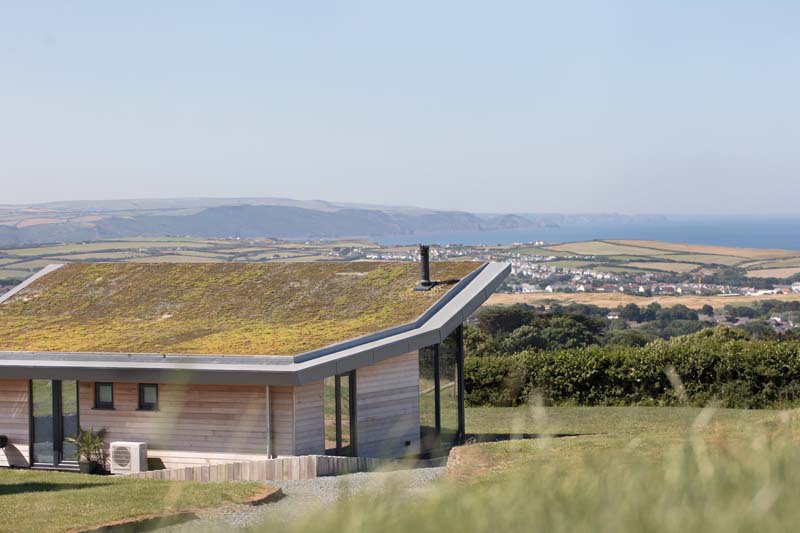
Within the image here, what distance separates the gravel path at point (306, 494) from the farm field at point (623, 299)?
201 feet

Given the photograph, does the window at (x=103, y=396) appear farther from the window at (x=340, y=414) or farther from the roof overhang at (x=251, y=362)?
the window at (x=340, y=414)

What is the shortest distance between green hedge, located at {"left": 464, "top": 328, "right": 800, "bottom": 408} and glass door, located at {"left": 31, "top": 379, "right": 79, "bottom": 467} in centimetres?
1018

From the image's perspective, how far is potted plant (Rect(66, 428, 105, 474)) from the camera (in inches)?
712

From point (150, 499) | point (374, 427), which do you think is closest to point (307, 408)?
point (374, 427)

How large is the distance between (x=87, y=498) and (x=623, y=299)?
71.1 meters

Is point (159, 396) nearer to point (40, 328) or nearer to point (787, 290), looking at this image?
point (40, 328)

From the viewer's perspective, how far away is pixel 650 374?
26781mm

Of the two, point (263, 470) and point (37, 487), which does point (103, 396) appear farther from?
point (263, 470)

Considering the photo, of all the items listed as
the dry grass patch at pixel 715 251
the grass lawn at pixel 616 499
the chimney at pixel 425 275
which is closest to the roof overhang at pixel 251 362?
the chimney at pixel 425 275

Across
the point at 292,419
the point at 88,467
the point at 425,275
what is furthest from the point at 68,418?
the point at 425,275

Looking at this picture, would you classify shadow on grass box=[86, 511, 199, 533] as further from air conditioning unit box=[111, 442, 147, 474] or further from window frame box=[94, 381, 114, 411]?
window frame box=[94, 381, 114, 411]

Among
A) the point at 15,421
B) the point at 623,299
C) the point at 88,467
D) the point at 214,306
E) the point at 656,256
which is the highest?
the point at 214,306

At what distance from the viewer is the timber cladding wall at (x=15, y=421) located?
19.0 meters

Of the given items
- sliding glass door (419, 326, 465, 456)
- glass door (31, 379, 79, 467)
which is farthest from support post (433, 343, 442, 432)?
glass door (31, 379, 79, 467)
